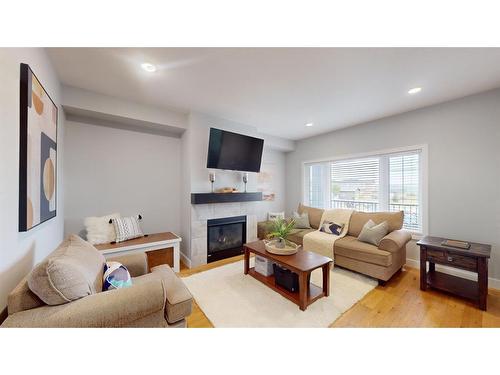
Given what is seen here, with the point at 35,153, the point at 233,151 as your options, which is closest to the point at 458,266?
the point at 233,151

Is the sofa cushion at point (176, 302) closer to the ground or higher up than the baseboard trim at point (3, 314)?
closer to the ground

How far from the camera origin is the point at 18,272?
1118 mm

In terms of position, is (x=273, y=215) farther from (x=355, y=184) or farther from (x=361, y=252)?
(x=361, y=252)

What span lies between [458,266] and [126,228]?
4.18 meters

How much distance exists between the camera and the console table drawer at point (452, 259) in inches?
75.5

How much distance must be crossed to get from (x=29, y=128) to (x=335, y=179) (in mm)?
4503

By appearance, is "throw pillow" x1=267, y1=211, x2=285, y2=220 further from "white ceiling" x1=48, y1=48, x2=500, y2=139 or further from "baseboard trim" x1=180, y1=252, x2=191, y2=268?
"white ceiling" x1=48, y1=48, x2=500, y2=139

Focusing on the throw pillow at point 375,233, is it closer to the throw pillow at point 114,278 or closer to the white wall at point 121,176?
the throw pillow at point 114,278

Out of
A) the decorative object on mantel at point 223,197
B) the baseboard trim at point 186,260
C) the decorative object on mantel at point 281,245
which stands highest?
the decorative object on mantel at point 223,197

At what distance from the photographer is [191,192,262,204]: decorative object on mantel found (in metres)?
2.90

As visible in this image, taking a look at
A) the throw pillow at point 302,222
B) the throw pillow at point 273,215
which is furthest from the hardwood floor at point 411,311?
the throw pillow at point 273,215

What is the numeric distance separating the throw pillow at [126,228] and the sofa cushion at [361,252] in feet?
9.99
